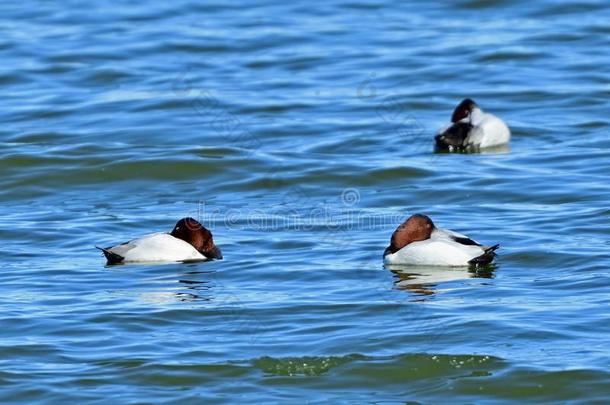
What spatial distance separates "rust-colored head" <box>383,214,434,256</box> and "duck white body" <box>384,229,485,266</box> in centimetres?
10

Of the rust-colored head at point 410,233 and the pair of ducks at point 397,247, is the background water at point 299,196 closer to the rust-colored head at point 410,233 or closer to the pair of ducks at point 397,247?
the pair of ducks at point 397,247

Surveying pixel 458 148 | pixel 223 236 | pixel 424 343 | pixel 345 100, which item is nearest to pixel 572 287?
pixel 424 343

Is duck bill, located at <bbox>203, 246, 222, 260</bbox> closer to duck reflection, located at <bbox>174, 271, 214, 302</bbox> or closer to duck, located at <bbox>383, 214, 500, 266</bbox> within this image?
duck reflection, located at <bbox>174, 271, 214, 302</bbox>

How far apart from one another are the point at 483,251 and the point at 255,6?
60.5 feet

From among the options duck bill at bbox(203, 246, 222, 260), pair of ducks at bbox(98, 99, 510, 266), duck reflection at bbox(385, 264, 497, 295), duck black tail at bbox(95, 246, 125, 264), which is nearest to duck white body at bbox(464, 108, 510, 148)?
pair of ducks at bbox(98, 99, 510, 266)

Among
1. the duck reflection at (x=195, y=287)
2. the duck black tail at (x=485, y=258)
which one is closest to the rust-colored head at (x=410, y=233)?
the duck black tail at (x=485, y=258)

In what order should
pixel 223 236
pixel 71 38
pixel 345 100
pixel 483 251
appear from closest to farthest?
pixel 483 251
pixel 223 236
pixel 345 100
pixel 71 38

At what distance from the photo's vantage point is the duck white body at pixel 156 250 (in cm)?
1412

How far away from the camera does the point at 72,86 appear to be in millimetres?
24859

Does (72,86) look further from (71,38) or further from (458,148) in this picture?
(458,148)

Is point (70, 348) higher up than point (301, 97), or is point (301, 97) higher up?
point (301, 97)

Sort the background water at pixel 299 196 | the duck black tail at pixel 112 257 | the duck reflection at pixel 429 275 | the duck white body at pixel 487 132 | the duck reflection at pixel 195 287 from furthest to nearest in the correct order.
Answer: the duck white body at pixel 487 132 → the duck black tail at pixel 112 257 → the duck reflection at pixel 429 275 → the duck reflection at pixel 195 287 → the background water at pixel 299 196

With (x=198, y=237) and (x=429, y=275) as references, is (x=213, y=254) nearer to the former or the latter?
(x=198, y=237)

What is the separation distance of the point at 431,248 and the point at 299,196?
12.4 ft
